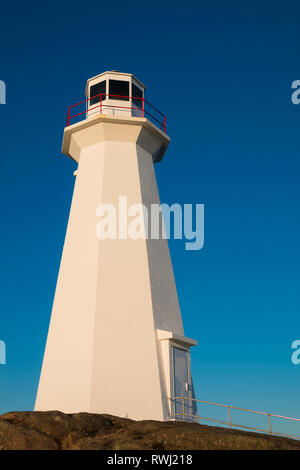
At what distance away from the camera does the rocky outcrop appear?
34.6 ft

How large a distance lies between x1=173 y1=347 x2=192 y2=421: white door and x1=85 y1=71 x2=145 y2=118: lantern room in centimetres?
974

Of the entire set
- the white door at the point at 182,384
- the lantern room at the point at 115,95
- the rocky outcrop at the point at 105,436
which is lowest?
the rocky outcrop at the point at 105,436

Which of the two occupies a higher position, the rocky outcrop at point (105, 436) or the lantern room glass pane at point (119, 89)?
the lantern room glass pane at point (119, 89)

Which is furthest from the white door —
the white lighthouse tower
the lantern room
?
the lantern room

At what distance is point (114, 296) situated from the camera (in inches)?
701

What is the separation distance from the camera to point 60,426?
11.5 meters

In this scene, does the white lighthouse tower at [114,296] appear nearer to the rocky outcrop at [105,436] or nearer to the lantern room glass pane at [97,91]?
the lantern room glass pane at [97,91]

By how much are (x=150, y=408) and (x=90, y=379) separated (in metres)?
2.06

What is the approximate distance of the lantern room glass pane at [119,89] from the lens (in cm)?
2184

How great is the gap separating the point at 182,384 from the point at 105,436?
23.0 feet

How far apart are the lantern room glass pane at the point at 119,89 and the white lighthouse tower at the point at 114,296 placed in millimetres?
41

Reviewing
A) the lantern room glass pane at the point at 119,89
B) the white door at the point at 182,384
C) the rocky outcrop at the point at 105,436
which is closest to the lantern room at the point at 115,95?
the lantern room glass pane at the point at 119,89
